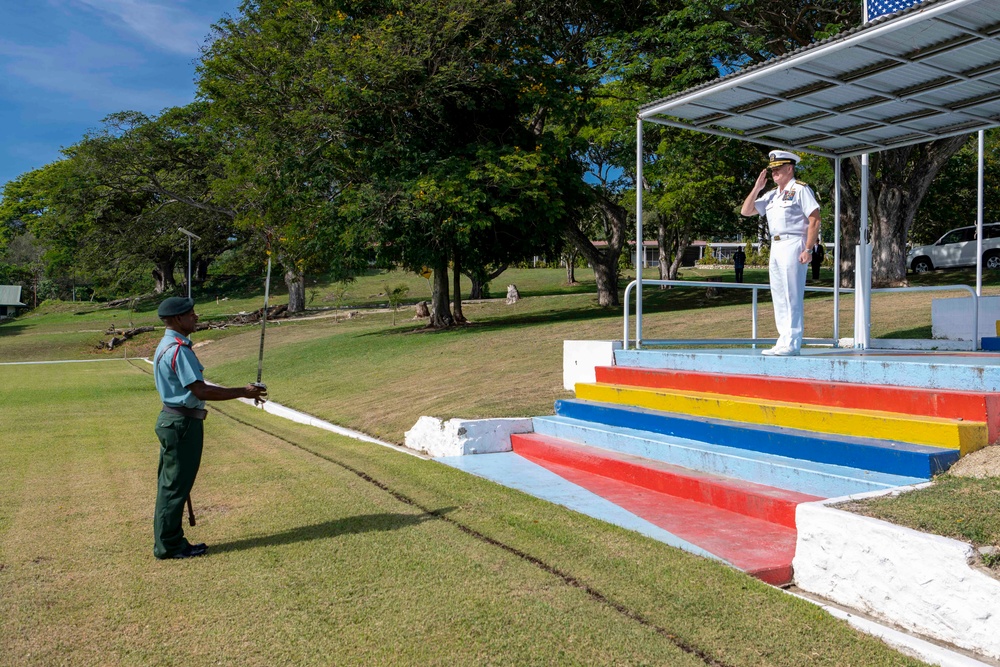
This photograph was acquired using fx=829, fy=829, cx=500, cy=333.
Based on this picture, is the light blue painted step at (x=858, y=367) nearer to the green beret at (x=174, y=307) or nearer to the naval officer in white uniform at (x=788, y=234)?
the naval officer in white uniform at (x=788, y=234)

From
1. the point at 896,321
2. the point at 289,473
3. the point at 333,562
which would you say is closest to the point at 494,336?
the point at 896,321

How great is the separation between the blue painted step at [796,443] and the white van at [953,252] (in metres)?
26.3

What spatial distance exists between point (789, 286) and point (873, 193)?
70.1ft

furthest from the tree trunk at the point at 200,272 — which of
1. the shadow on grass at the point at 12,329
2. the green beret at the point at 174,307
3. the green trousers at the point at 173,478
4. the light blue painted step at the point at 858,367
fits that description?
the green trousers at the point at 173,478

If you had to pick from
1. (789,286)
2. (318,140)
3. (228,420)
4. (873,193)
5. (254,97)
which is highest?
(254,97)

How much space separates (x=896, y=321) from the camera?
14648 millimetres

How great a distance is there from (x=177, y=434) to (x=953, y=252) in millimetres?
32250

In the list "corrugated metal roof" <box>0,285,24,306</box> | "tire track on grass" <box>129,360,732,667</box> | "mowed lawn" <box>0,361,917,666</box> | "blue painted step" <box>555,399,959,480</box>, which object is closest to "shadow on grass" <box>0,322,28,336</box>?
"corrugated metal roof" <box>0,285,24,306</box>

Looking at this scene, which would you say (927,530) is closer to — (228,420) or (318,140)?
(228,420)

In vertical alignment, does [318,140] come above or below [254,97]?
below

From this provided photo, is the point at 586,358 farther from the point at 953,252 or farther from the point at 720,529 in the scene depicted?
the point at 953,252

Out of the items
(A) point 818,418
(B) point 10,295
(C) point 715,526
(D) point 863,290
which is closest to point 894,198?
(D) point 863,290

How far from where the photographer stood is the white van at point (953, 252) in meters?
29.8

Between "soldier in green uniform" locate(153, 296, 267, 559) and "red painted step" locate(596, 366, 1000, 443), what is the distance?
4.66 metres
